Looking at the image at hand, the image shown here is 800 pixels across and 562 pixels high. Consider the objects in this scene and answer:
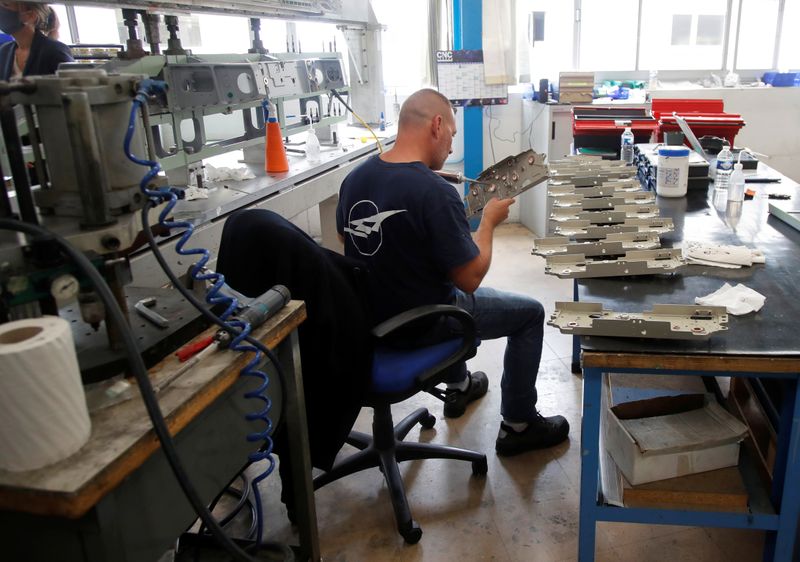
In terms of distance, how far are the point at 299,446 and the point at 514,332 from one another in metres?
0.87

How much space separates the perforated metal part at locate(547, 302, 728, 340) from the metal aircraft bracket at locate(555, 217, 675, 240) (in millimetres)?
446

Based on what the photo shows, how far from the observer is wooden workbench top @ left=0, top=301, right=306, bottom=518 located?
25.6 inches

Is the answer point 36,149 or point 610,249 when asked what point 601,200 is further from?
point 36,149

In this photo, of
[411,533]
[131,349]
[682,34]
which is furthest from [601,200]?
[682,34]

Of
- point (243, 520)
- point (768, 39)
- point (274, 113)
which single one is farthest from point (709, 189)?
point (768, 39)

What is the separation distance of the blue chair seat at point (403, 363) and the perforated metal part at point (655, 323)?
0.45 metres

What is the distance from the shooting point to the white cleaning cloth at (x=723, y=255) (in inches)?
58.2

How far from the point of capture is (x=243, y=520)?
1.69 metres

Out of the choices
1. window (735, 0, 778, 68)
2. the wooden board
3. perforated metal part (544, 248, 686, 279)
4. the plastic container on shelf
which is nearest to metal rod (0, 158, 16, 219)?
perforated metal part (544, 248, 686, 279)

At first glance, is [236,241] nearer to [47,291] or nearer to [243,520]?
[47,291]

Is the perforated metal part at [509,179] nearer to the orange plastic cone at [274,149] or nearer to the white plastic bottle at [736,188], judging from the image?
the white plastic bottle at [736,188]

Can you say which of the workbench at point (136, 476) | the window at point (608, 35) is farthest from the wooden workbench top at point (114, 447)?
the window at point (608, 35)

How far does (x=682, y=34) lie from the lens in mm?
4500

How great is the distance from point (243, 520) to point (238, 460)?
2.60 feet
